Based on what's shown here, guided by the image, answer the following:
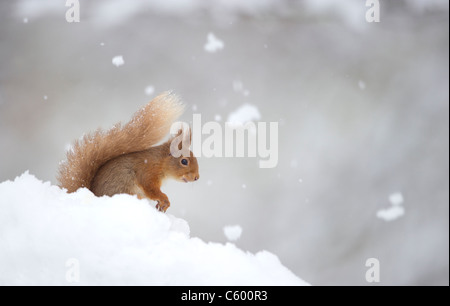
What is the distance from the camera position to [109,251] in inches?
32.0

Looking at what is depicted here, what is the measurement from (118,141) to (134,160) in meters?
0.07

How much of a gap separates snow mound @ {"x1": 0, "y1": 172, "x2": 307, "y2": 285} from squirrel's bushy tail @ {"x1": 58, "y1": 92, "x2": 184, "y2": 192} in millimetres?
113

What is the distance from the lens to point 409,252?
1903 mm

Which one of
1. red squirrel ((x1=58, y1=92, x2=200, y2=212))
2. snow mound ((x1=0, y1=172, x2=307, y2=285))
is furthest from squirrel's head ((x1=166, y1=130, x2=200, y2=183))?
snow mound ((x1=0, y1=172, x2=307, y2=285))

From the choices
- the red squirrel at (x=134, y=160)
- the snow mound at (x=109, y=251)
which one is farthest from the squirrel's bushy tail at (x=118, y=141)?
the snow mound at (x=109, y=251)

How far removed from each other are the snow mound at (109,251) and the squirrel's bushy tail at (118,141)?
0.37ft

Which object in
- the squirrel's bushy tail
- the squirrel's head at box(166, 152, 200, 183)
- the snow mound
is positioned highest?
the squirrel's bushy tail

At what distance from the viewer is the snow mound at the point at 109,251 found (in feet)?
2.58

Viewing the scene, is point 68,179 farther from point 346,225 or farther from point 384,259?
point 384,259

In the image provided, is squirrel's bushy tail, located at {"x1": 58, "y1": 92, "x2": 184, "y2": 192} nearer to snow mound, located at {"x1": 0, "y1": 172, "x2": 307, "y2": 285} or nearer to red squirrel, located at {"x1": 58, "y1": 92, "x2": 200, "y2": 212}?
red squirrel, located at {"x1": 58, "y1": 92, "x2": 200, "y2": 212}

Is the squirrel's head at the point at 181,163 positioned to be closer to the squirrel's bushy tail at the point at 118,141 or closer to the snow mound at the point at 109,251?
the squirrel's bushy tail at the point at 118,141

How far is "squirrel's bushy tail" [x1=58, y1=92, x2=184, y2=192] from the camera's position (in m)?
1.02
